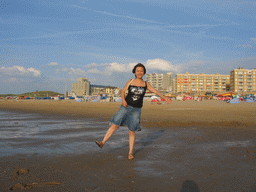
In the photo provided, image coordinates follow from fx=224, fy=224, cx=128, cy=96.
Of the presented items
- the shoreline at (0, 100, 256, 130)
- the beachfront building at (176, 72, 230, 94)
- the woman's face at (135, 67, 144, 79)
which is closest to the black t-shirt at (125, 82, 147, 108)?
the woman's face at (135, 67, 144, 79)

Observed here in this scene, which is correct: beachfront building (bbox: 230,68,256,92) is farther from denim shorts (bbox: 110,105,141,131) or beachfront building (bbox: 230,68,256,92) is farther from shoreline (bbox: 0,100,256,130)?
denim shorts (bbox: 110,105,141,131)

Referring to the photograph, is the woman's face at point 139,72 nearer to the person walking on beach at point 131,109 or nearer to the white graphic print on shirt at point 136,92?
the person walking on beach at point 131,109

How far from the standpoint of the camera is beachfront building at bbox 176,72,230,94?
6265 inches

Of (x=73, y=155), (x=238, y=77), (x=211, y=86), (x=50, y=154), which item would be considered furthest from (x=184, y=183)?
(x=211, y=86)

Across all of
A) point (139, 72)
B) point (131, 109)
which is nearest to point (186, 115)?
point (139, 72)

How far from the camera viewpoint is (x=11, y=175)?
3.06 metres

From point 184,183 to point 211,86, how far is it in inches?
6731

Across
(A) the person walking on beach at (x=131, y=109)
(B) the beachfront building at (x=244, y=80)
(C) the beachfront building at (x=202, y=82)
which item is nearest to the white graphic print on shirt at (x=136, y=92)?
(A) the person walking on beach at (x=131, y=109)

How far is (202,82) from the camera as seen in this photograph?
6398 inches

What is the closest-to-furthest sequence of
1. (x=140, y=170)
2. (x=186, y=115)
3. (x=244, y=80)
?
(x=140, y=170) < (x=186, y=115) < (x=244, y=80)

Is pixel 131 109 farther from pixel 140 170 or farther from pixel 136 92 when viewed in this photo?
pixel 140 170

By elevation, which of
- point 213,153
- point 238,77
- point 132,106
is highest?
point 238,77

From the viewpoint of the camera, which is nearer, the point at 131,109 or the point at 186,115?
the point at 131,109

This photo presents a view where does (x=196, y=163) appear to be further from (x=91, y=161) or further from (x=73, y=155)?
(x=73, y=155)
